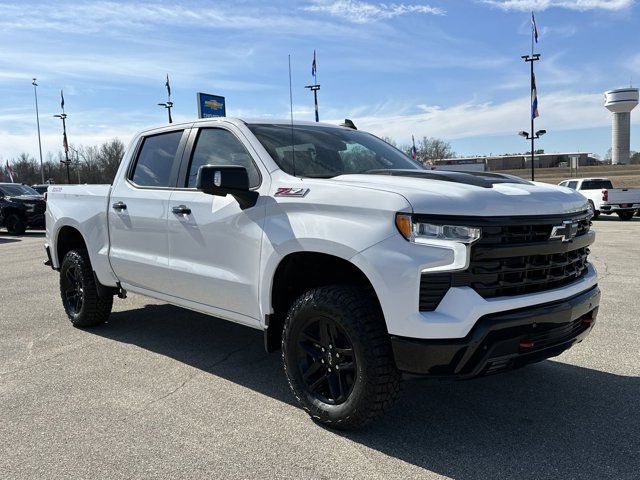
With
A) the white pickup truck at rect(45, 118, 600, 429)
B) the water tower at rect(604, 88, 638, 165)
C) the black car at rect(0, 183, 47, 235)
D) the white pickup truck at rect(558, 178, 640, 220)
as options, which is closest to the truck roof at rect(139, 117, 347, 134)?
the white pickup truck at rect(45, 118, 600, 429)

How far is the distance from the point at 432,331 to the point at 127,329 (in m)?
3.97

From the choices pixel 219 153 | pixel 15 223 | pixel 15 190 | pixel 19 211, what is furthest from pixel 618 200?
pixel 15 190

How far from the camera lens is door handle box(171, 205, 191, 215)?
4.15 m

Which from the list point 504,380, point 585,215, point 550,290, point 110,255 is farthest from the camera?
point 110,255

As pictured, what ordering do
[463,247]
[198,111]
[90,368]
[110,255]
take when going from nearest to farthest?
1. [463,247]
2. [90,368]
3. [110,255]
4. [198,111]

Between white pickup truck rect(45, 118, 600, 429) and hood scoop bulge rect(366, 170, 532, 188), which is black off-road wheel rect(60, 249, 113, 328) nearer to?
white pickup truck rect(45, 118, 600, 429)

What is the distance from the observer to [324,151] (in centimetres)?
416

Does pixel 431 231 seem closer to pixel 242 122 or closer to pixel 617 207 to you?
pixel 242 122

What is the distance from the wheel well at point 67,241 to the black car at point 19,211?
1498 cm

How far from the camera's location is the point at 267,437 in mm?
3264

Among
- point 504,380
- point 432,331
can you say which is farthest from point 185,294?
point 504,380

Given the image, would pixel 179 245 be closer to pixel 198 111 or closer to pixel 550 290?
pixel 550 290

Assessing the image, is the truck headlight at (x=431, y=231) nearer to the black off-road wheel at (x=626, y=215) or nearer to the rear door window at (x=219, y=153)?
the rear door window at (x=219, y=153)

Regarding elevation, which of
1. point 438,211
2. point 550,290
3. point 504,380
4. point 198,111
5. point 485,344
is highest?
point 198,111
